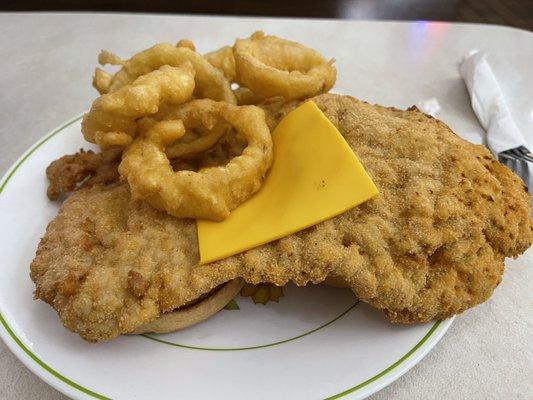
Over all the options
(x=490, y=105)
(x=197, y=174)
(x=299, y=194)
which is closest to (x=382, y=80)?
(x=490, y=105)

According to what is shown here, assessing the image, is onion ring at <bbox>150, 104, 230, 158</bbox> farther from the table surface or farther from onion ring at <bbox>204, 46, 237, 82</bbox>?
the table surface

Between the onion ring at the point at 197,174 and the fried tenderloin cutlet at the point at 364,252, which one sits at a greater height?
the onion ring at the point at 197,174

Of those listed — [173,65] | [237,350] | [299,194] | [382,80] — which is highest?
[173,65]

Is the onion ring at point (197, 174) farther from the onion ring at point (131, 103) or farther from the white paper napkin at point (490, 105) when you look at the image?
the white paper napkin at point (490, 105)

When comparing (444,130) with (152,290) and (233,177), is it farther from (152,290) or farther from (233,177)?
(152,290)

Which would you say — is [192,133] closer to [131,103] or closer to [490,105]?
[131,103]

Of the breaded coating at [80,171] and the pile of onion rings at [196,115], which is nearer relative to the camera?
the pile of onion rings at [196,115]

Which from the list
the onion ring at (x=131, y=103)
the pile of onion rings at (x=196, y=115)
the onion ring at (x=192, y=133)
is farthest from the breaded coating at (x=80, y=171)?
the onion ring at (x=192, y=133)

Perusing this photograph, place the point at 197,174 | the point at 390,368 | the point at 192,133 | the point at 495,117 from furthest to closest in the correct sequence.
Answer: the point at 495,117 → the point at 192,133 → the point at 197,174 → the point at 390,368
